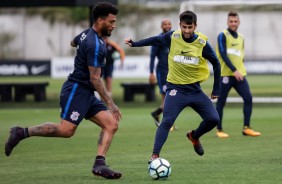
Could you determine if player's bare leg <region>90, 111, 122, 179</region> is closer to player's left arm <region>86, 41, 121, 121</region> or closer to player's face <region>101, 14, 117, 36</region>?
player's left arm <region>86, 41, 121, 121</region>

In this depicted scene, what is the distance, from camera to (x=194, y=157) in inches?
468

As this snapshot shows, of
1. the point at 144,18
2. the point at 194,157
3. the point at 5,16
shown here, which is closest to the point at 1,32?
the point at 5,16

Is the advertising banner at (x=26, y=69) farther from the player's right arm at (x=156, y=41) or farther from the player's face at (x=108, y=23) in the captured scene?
the player's face at (x=108, y=23)

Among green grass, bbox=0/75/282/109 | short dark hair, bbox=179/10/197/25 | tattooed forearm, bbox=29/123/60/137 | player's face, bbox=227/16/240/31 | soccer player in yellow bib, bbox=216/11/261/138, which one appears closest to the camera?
tattooed forearm, bbox=29/123/60/137

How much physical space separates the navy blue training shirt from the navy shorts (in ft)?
0.26

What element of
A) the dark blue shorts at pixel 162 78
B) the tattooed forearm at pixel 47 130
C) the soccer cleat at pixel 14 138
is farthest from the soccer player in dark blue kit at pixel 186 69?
the dark blue shorts at pixel 162 78

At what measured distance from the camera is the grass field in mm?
9789

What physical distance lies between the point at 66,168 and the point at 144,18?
36.9 m

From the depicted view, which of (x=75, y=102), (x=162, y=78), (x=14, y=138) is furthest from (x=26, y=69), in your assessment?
(x=75, y=102)

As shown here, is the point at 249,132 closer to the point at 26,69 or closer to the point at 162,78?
the point at 162,78

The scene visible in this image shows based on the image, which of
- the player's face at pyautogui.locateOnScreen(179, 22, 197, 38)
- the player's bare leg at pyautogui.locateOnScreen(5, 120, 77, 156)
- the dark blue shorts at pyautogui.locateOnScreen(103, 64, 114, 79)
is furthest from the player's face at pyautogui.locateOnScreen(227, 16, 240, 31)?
the dark blue shorts at pyautogui.locateOnScreen(103, 64, 114, 79)

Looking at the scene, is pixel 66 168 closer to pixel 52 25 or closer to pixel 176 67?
pixel 176 67

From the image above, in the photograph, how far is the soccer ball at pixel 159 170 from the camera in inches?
376

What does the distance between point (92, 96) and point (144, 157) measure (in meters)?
2.20
